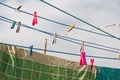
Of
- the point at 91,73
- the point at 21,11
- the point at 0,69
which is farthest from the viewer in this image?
the point at 91,73

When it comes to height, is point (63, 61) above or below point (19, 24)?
below

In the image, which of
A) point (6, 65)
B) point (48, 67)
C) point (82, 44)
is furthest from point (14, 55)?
point (82, 44)

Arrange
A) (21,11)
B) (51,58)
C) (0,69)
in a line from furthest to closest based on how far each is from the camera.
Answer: (51,58) → (21,11) → (0,69)

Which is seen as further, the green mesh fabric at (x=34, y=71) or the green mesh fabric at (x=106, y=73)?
the green mesh fabric at (x=106, y=73)

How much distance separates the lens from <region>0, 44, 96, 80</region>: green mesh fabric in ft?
35.0

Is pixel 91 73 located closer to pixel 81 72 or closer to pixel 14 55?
pixel 81 72

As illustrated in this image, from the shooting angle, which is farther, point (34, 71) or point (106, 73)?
point (106, 73)

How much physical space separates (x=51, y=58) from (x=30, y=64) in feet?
3.12

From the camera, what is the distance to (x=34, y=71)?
11.4 meters

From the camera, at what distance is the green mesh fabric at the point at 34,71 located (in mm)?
10680

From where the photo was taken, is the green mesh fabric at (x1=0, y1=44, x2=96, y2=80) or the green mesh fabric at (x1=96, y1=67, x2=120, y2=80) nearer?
the green mesh fabric at (x1=0, y1=44, x2=96, y2=80)

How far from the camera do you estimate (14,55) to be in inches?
433

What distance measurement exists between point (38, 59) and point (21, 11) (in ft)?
5.41

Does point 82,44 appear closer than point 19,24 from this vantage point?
No
